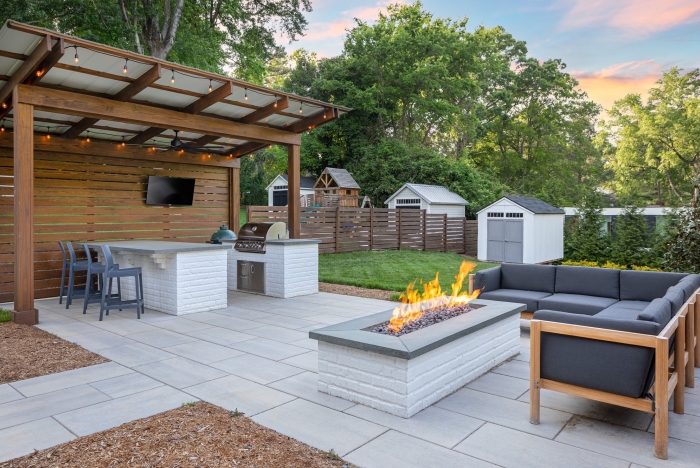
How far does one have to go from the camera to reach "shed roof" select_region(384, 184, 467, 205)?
56.2 feet

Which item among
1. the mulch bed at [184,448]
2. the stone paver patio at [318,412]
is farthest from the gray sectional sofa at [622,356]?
the mulch bed at [184,448]

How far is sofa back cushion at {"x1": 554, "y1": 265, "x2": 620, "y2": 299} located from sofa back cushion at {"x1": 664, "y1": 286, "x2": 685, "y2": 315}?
1.40 meters

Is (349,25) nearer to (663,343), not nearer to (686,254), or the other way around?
(686,254)

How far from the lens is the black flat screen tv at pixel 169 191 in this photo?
28.2ft

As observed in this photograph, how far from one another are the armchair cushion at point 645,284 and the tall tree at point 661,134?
20070 mm

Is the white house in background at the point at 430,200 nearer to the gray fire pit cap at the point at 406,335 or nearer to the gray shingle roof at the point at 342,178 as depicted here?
the gray shingle roof at the point at 342,178

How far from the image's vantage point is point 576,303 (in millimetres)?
4652

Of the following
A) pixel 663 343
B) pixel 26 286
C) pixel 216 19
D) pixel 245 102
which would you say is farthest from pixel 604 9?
pixel 26 286

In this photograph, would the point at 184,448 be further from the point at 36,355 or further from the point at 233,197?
the point at 233,197

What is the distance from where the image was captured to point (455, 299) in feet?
14.1

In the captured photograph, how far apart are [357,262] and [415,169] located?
1017cm

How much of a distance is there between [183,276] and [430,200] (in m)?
12.0

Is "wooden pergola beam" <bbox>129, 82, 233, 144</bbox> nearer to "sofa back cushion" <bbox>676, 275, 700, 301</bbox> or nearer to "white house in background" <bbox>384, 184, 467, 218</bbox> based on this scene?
"sofa back cushion" <bbox>676, 275, 700, 301</bbox>

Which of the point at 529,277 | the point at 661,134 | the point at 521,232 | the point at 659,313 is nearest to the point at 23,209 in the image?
the point at 529,277
